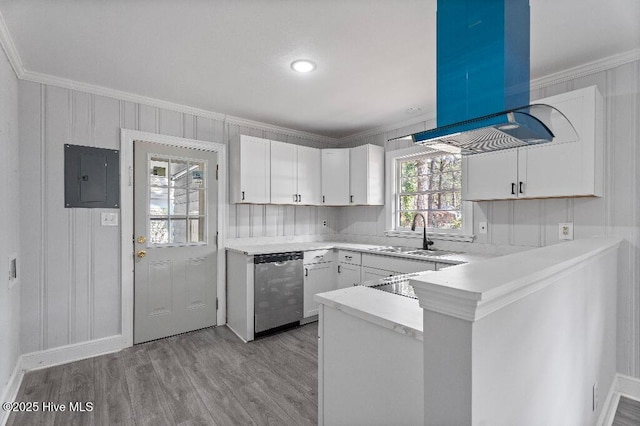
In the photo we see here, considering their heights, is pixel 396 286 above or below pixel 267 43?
below

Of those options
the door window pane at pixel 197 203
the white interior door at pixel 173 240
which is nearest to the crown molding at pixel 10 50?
the white interior door at pixel 173 240

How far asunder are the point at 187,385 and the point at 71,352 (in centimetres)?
127

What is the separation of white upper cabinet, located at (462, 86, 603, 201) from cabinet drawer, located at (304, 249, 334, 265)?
6.29ft

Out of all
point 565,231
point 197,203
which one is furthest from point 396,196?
point 197,203

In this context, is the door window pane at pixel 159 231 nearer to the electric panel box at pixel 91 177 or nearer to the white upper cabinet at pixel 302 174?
the electric panel box at pixel 91 177

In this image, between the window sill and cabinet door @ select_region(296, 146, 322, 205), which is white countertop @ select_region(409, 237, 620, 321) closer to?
the window sill

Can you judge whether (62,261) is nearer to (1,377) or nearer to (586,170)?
(1,377)

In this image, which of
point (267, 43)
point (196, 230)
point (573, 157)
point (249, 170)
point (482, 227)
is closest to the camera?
point (267, 43)

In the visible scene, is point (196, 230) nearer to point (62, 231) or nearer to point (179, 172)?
point (179, 172)

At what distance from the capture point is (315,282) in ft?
12.2

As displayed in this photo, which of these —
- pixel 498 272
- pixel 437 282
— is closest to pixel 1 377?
pixel 437 282

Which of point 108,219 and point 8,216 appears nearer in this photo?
point 8,216

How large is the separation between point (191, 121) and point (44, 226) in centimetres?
170

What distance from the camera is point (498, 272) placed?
0.98 meters
